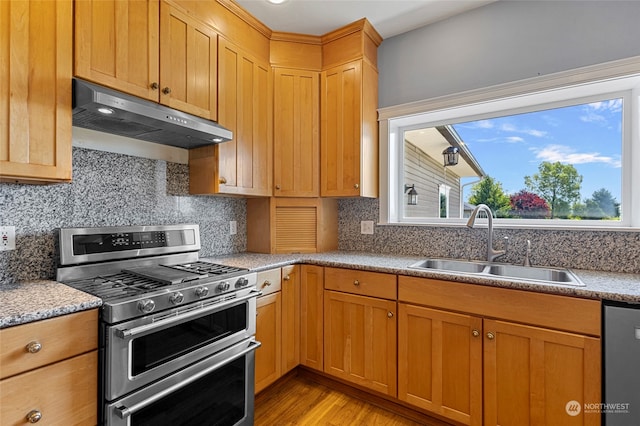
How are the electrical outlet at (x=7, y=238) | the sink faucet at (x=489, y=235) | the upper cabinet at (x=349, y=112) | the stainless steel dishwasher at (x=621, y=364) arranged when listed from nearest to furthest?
1. the stainless steel dishwasher at (x=621, y=364)
2. the electrical outlet at (x=7, y=238)
3. the sink faucet at (x=489, y=235)
4. the upper cabinet at (x=349, y=112)

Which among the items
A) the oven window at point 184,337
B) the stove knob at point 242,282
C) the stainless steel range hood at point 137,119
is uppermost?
the stainless steel range hood at point 137,119

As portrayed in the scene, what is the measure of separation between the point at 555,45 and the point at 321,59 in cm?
158

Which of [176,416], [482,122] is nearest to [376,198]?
[482,122]

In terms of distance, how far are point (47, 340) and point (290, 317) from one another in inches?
53.7

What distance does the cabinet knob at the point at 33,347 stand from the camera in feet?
3.27

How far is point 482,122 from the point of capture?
7.84 feet

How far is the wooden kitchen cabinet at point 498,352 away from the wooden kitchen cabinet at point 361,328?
0.08 metres

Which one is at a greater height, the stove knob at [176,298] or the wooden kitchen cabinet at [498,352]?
the stove knob at [176,298]

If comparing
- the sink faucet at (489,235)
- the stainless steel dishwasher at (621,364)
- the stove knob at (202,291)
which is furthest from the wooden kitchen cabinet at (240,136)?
the stainless steel dishwasher at (621,364)

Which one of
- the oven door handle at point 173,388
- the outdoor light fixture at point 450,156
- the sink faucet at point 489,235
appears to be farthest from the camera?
the outdoor light fixture at point 450,156

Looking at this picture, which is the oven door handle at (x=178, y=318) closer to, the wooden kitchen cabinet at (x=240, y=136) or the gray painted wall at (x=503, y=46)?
the wooden kitchen cabinet at (x=240, y=136)

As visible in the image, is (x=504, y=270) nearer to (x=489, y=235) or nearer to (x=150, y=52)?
(x=489, y=235)

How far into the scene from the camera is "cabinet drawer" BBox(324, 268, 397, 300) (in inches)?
75.4

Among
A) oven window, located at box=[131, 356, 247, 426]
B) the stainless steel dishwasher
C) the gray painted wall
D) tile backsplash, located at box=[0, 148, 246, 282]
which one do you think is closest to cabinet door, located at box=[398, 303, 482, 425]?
the stainless steel dishwasher
